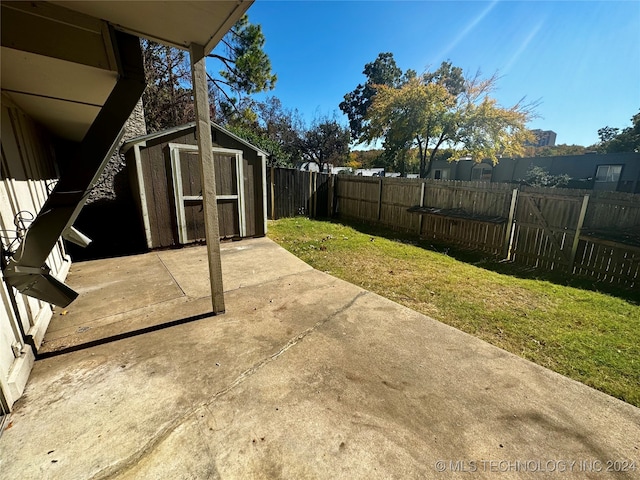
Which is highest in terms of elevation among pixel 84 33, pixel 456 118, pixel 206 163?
pixel 456 118

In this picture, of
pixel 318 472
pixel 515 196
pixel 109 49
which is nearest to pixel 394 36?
pixel 515 196

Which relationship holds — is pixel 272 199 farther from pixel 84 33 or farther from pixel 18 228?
pixel 84 33

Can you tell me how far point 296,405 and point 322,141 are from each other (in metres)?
24.7

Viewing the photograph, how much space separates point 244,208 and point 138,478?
581 centimetres

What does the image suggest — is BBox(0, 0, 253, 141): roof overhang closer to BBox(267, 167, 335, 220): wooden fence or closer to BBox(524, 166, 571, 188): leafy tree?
BBox(267, 167, 335, 220): wooden fence

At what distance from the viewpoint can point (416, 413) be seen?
187 cm

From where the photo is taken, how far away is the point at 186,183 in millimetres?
5848

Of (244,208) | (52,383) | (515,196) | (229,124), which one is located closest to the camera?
(52,383)

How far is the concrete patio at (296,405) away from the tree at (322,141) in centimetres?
2317

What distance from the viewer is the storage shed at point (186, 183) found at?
5438 millimetres

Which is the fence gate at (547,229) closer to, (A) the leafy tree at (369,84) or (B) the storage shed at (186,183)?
(B) the storage shed at (186,183)

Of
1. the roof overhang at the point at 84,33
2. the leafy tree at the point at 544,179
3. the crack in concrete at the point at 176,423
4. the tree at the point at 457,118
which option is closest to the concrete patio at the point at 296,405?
the crack in concrete at the point at 176,423

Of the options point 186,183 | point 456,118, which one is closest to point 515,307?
point 186,183

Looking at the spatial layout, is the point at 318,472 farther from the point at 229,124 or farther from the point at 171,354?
the point at 229,124
